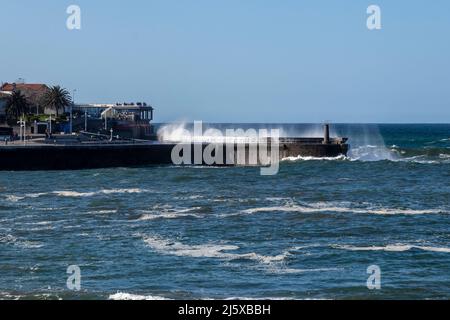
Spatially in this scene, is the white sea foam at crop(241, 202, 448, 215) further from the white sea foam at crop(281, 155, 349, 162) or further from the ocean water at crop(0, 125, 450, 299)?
the white sea foam at crop(281, 155, 349, 162)

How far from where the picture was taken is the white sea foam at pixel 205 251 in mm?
40688

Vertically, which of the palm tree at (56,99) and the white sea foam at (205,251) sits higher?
the palm tree at (56,99)

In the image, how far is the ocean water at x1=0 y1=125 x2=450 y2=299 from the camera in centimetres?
3441

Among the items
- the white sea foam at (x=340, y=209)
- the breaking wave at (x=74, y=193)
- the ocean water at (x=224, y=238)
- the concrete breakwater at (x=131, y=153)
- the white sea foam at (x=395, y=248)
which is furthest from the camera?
the concrete breakwater at (x=131, y=153)

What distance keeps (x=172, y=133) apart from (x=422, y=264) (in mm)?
147079

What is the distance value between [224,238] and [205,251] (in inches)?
171

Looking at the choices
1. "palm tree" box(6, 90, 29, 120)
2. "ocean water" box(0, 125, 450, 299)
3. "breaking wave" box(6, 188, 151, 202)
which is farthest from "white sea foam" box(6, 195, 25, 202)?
"palm tree" box(6, 90, 29, 120)

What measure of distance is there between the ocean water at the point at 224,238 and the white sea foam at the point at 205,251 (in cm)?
5

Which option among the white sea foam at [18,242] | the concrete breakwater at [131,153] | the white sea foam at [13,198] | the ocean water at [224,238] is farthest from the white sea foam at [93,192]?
the concrete breakwater at [131,153]

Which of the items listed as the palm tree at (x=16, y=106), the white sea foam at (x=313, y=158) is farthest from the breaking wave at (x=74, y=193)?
the palm tree at (x=16, y=106)

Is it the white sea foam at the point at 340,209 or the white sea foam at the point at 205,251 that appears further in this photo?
the white sea foam at the point at 340,209

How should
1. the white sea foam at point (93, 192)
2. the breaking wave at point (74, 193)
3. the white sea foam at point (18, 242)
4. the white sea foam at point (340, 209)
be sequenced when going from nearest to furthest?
the white sea foam at point (18, 242), the white sea foam at point (340, 209), the breaking wave at point (74, 193), the white sea foam at point (93, 192)

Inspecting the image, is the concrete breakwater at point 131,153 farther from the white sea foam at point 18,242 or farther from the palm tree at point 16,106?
the white sea foam at point 18,242

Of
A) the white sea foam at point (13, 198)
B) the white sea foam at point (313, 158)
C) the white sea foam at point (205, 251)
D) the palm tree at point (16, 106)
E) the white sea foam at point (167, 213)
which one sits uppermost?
the palm tree at point (16, 106)
